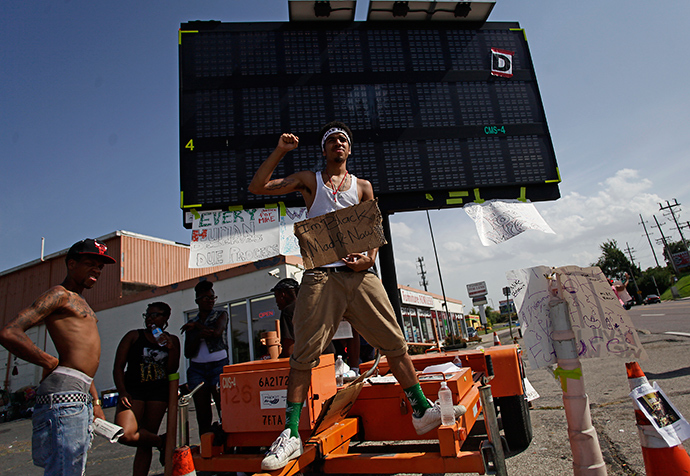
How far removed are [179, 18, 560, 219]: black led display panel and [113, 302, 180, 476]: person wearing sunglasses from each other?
1927mm

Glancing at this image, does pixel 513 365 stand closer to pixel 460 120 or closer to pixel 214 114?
pixel 460 120

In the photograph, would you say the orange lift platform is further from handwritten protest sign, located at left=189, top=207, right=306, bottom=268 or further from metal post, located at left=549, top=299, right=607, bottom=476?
handwritten protest sign, located at left=189, top=207, right=306, bottom=268

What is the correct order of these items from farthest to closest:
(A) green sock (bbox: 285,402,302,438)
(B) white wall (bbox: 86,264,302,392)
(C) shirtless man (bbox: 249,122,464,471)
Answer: (B) white wall (bbox: 86,264,302,392), (C) shirtless man (bbox: 249,122,464,471), (A) green sock (bbox: 285,402,302,438)

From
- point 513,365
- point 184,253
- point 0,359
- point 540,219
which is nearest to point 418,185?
point 540,219

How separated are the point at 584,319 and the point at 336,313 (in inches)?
52.5

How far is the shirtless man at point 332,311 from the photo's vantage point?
6.90 feet

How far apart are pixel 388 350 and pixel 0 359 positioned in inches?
989

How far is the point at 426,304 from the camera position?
27062 mm

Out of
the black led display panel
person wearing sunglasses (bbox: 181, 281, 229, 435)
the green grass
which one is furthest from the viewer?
the green grass

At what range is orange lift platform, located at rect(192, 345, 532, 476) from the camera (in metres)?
1.86

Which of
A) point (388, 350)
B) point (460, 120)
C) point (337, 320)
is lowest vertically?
point (388, 350)

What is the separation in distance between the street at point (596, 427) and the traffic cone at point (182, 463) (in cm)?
208

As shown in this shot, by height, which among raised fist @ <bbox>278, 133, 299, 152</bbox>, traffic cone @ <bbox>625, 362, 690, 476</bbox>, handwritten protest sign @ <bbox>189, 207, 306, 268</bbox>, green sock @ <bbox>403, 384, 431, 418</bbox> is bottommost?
traffic cone @ <bbox>625, 362, 690, 476</bbox>

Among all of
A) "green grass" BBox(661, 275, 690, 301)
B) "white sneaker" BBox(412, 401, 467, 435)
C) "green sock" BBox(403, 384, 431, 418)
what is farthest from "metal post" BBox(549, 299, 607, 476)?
"green grass" BBox(661, 275, 690, 301)
